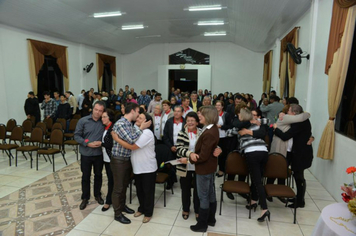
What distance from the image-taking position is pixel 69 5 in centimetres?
750

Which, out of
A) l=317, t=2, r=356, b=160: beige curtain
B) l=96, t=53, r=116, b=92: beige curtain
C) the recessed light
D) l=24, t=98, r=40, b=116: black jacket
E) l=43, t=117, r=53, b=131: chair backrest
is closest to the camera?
l=317, t=2, r=356, b=160: beige curtain

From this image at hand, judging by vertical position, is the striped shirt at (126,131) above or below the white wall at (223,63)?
below

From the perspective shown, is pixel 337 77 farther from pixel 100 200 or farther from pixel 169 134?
pixel 100 200

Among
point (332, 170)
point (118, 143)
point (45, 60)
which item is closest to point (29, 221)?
point (118, 143)

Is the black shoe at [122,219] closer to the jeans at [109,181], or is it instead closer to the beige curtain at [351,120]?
the jeans at [109,181]

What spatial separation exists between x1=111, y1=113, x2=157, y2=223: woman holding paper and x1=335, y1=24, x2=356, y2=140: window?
2848 millimetres

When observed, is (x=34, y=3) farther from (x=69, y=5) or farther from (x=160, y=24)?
(x=160, y=24)

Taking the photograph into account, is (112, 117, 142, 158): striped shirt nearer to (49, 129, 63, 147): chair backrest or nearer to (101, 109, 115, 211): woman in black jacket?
(101, 109, 115, 211): woman in black jacket

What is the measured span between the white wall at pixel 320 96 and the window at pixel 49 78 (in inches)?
368

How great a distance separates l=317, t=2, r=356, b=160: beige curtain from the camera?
3336 mm

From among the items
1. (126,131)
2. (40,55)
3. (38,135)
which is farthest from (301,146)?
(40,55)

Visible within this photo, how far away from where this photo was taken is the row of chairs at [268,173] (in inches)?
117

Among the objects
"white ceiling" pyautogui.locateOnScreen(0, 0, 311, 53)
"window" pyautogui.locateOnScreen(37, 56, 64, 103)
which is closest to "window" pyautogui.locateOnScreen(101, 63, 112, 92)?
"white ceiling" pyautogui.locateOnScreen(0, 0, 311, 53)

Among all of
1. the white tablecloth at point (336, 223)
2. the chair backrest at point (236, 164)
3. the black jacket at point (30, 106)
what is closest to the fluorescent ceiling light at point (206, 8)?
the black jacket at point (30, 106)
